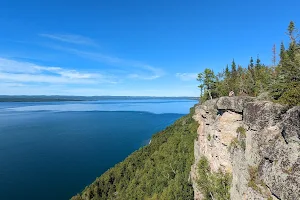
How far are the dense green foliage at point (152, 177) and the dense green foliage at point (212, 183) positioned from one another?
6.49 meters

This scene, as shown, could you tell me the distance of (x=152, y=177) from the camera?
44.1m

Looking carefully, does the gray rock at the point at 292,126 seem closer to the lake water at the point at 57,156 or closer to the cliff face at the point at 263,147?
the cliff face at the point at 263,147

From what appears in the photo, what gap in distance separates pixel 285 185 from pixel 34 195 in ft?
173

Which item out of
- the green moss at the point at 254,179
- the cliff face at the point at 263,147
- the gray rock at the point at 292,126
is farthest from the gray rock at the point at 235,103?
the gray rock at the point at 292,126

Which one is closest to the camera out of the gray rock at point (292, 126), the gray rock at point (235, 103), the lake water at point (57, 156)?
the gray rock at point (292, 126)

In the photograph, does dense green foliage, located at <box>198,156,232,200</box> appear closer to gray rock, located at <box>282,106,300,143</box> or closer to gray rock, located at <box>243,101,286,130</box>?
gray rock, located at <box>243,101,286,130</box>

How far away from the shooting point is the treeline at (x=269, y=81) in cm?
1502

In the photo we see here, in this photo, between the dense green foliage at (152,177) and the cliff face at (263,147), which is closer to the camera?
the cliff face at (263,147)

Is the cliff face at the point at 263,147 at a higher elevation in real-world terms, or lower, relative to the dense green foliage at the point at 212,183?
higher

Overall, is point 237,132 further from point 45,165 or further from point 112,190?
point 45,165

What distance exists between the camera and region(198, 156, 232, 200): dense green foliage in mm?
22469

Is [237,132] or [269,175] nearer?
[269,175]

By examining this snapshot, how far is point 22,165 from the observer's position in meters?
59.9

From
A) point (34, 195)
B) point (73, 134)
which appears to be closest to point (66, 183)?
point (34, 195)
